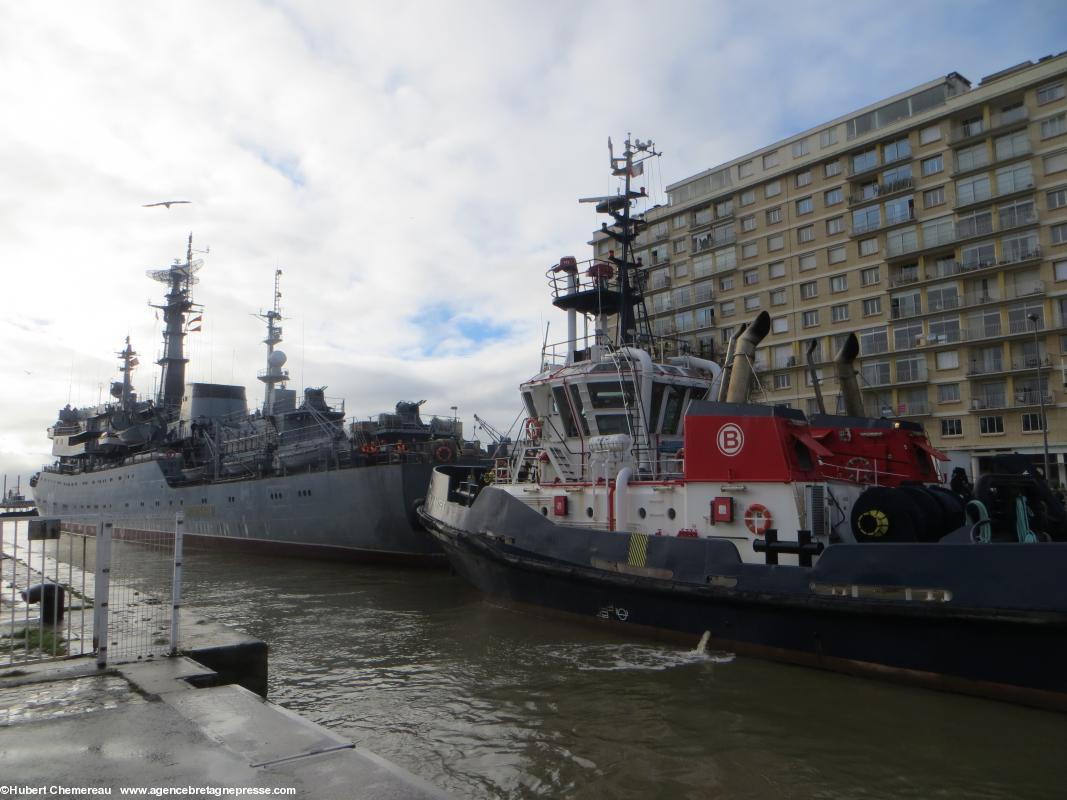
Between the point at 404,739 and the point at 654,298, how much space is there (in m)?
44.5

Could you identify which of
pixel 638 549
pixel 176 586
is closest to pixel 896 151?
pixel 638 549

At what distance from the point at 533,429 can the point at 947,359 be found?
29.6 metres

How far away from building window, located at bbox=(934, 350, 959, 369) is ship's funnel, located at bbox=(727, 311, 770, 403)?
95.8ft

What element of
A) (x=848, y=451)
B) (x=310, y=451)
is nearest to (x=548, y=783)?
(x=848, y=451)

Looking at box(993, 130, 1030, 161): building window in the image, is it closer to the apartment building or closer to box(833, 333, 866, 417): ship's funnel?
the apartment building

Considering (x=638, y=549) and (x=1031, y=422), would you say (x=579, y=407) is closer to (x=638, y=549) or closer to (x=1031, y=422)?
(x=638, y=549)

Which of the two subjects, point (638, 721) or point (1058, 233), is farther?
point (1058, 233)

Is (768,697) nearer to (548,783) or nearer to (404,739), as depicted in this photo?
(548,783)

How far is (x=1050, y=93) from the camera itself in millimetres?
32469

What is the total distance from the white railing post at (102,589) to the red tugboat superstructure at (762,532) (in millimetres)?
6541

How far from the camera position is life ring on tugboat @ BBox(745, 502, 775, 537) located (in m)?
9.65

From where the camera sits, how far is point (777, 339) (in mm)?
41375

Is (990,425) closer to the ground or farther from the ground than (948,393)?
closer to the ground

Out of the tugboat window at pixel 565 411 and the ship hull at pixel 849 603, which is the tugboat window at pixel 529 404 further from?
the ship hull at pixel 849 603
